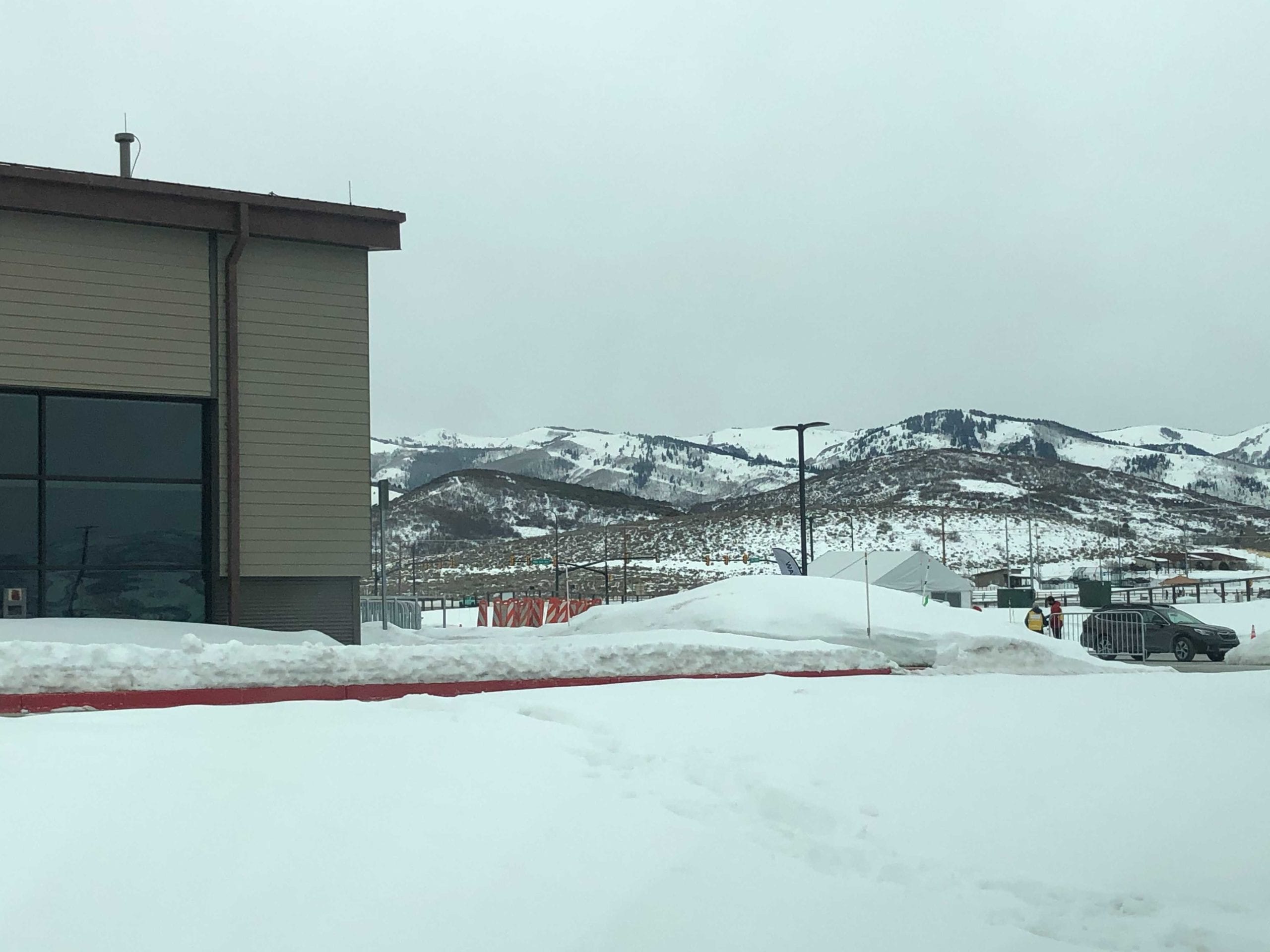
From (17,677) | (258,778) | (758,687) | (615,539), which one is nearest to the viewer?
(258,778)

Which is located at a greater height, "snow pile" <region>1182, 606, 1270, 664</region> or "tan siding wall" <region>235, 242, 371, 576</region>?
"tan siding wall" <region>235, 242, 371, 576</region>

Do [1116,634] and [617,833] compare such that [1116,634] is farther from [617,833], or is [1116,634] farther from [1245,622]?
[617,833]

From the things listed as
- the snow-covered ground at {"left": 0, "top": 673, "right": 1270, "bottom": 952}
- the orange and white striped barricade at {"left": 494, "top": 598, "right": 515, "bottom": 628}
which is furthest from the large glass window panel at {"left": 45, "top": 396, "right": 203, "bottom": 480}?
the orange and white striped barricade at {"left": 494, "top": 598, "right": 515, "bottom": 628}

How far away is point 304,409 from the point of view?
765 inches

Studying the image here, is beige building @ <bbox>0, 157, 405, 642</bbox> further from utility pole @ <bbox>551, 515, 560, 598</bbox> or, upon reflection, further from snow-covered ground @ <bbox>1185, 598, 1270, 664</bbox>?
utility pole @ <bbox>551, 515, 560, 598</bbox>

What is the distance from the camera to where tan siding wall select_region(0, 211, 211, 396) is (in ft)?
57.5

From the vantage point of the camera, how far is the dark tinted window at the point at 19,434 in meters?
17.9

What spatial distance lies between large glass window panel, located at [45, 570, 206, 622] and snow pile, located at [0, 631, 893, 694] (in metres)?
5.46

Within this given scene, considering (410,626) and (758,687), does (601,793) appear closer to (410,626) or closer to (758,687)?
(758,687)

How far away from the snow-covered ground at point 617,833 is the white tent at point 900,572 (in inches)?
1489

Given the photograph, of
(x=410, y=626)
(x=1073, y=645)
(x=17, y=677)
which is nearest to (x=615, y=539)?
(x=410, y=626)

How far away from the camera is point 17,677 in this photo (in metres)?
11.5

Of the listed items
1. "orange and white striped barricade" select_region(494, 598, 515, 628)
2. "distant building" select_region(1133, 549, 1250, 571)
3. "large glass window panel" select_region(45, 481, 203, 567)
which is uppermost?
"large glass window panel" select_region(45, 481, 203, 567)

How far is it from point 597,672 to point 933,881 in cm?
936
